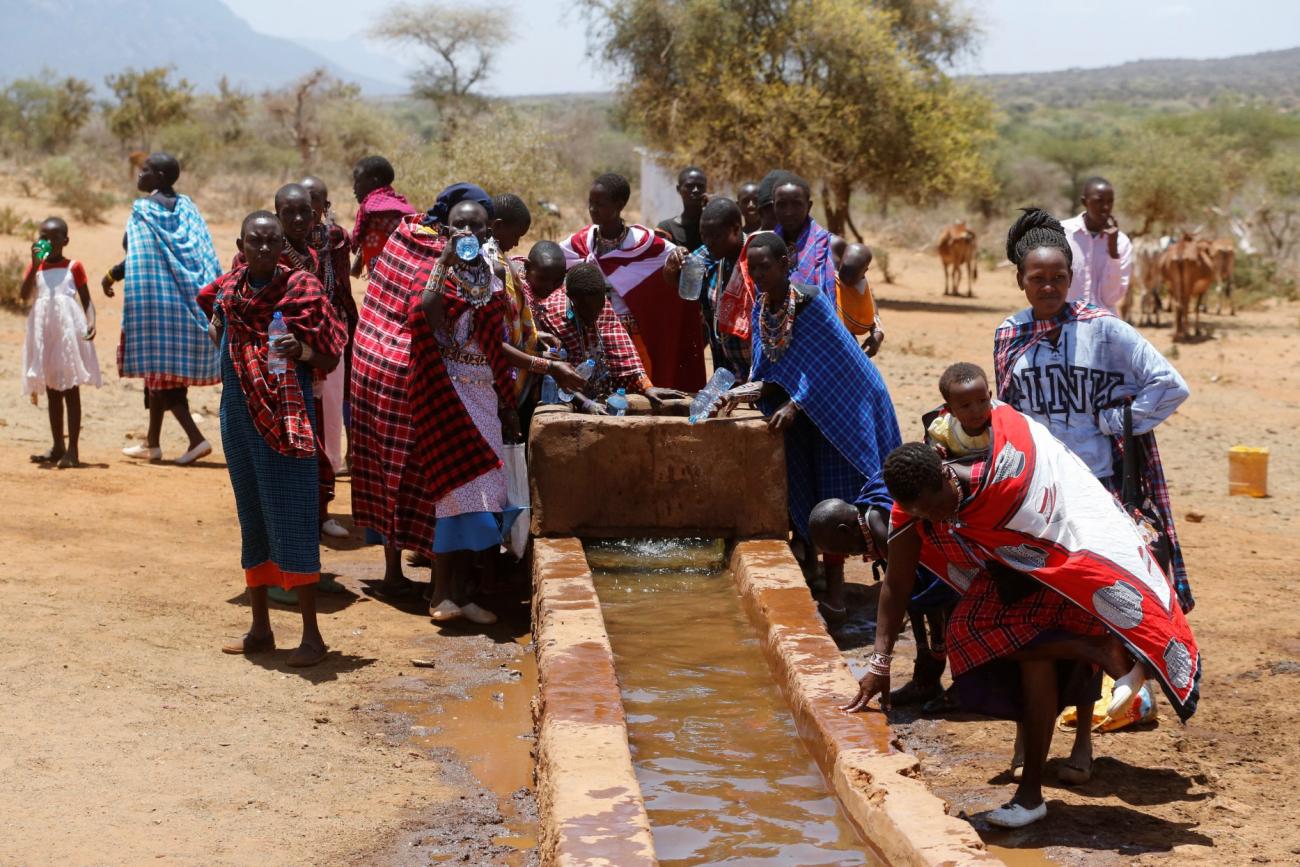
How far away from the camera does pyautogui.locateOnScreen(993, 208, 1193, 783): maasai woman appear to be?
476 centimetres

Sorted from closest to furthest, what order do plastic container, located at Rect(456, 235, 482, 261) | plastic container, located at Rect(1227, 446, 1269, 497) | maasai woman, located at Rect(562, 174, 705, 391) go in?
plastic container, located at Rect(456, 235, 482, 261) → maasai woman, located at Rect(562, 174, 705, 391) → plastic container, located at Rect(1227, 446, 1269, 497)

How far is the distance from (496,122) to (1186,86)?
85525mm

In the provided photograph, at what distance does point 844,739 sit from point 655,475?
2.30 meters

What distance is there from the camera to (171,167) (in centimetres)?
845

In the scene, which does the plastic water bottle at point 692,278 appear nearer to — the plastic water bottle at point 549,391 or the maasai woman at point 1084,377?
the plastic water bottle at point 549,391

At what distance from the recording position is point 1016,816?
415 centimetres

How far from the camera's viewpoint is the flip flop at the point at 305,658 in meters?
5.52

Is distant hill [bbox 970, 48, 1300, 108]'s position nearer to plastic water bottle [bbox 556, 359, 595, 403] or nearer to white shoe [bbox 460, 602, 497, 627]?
plastic water bottle [bbox 556, 359, 595, 403]

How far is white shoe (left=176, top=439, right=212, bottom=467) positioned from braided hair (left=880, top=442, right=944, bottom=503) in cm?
598

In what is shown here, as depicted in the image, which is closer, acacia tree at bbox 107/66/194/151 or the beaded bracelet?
the beaded bracelet

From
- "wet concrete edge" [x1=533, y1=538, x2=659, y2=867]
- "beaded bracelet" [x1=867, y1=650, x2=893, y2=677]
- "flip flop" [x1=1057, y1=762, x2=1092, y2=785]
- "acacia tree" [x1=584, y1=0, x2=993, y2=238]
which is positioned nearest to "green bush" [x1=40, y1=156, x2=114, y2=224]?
"acacia tree" [x1=584, y1=0, x2=993, y2=238]

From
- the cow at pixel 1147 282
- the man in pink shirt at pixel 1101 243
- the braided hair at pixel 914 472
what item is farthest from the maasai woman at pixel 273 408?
the cow at pixel 1147 282

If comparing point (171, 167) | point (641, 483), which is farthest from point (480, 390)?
point (171, 167)

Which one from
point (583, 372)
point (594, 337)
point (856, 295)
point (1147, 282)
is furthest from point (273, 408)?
point (1147, 282)
